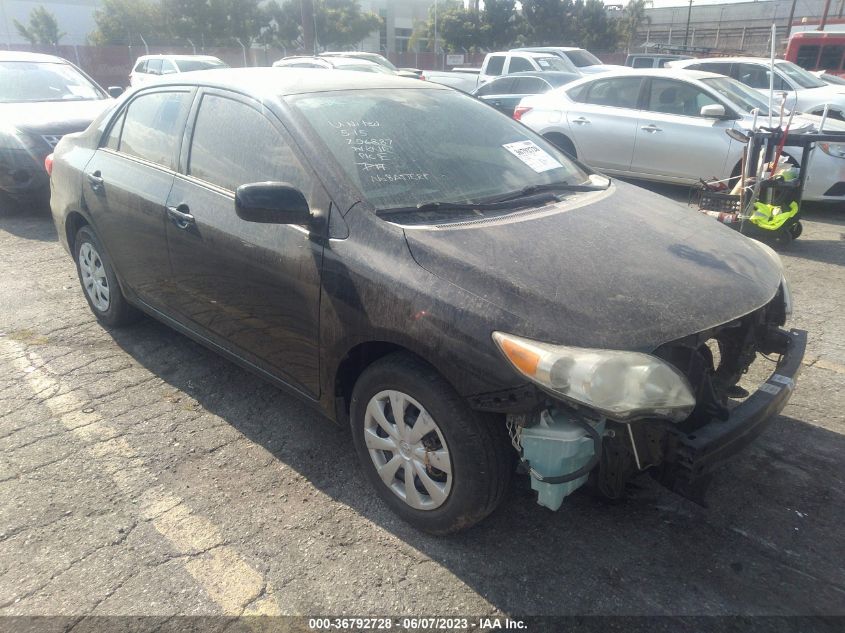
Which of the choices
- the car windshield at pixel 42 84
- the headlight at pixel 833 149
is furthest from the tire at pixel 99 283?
the headlight at pixel 833 149

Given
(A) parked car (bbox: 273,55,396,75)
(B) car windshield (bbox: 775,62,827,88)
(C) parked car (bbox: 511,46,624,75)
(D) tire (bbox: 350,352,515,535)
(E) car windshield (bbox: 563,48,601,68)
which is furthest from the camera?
(E) car windshield (bbox: 563,48,601,68)

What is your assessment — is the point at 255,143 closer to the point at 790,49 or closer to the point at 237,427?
the point at 237,427

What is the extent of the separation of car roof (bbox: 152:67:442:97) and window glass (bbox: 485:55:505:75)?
1374 centimetres

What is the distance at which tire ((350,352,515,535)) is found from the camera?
2312mm

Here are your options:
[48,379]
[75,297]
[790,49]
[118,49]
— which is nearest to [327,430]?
[48,379]

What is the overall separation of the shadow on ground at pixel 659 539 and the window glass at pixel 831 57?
20238 mm

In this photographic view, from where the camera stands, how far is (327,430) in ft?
11.1

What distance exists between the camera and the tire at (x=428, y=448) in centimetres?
231

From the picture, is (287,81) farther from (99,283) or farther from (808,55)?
(808,55)

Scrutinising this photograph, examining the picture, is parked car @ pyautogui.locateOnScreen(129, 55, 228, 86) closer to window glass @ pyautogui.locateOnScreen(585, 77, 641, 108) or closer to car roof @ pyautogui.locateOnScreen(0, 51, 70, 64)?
car roof @ pyautogui.locateOnScreen(0, 51, 70, 64)

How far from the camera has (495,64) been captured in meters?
16.7

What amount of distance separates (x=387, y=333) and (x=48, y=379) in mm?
2520

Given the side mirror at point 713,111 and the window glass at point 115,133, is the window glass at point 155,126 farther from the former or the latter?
the side mirror at point 713,111

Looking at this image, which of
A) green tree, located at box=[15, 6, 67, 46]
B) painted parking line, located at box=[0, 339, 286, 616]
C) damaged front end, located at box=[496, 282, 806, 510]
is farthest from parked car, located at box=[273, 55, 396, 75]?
green tree, located at box=[15, 6, 67, 46]
